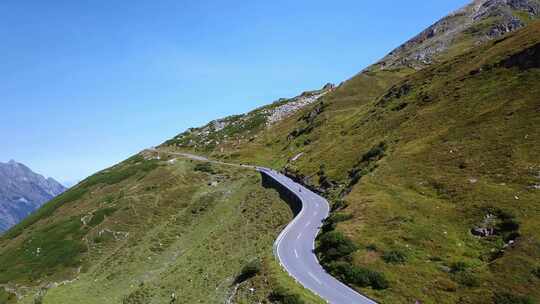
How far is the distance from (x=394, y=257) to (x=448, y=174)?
1984cm

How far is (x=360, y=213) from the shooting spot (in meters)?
43.9

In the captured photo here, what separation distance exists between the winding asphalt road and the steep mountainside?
1231mm

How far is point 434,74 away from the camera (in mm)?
95688

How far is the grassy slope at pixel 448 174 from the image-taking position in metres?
29.8

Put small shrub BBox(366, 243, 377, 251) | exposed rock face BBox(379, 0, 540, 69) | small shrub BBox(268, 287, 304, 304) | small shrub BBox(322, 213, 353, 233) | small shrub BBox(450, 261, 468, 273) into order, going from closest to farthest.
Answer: small shrub BBox(268, 287, 304, 304)
small shrub BBox(450, 261, 468, 273)
small shrub BBox(366, 243, 377, 251)
small shrub BBox(322, 213, 353, 233)
exposed rock face BBox(379, 0, 540, 69)

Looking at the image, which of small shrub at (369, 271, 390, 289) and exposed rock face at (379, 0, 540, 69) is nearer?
small shrub at (369, 271, 390, 289)

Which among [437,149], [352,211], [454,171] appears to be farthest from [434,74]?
[352,211]

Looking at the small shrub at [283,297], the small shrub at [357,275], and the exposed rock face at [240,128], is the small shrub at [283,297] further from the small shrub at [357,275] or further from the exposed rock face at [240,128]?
the exposed rock face at [240,128]

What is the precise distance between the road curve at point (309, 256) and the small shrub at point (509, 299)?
831 cm

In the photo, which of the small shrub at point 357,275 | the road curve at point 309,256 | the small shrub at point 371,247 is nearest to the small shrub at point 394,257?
the small shrub at point 371,247

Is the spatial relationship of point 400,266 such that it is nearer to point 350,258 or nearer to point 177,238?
point 350,258

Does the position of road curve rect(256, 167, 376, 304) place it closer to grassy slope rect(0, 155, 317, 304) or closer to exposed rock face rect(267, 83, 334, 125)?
grassy slope rect(0, 155, 317, 304)

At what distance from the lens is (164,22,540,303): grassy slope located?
29797mm

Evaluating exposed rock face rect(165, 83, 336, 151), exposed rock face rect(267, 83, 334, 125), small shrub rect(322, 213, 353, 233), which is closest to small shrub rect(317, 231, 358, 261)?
small shrub rect(322, 213, 353, 233)
